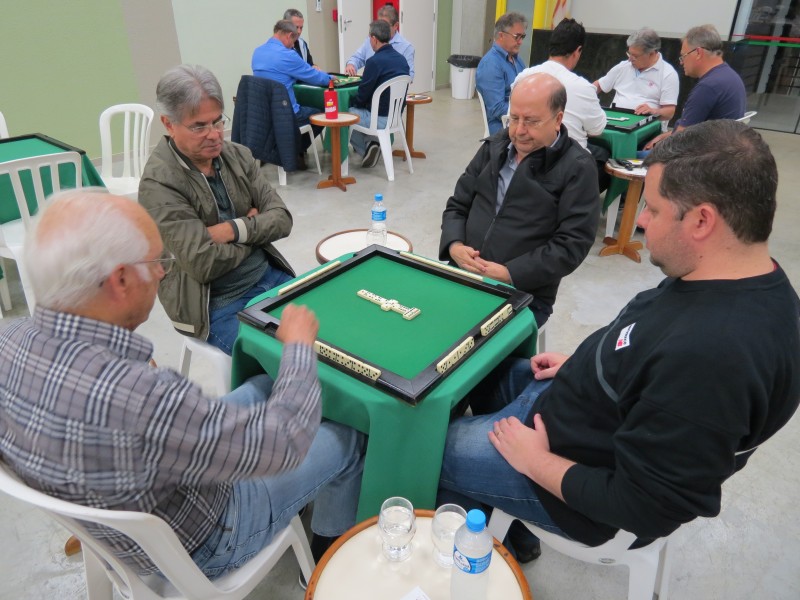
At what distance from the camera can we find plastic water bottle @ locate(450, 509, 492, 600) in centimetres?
96

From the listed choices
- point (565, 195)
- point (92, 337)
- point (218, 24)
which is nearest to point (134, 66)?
point (218, 24)

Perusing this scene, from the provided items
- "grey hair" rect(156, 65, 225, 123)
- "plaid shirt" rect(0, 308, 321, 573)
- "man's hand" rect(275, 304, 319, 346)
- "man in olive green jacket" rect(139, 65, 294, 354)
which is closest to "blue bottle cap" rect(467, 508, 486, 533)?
"plaid shirt" rect(0, 308, 321, 573)

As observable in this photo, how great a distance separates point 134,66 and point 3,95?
120cm

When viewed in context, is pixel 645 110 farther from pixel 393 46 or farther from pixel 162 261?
pixel 162 261

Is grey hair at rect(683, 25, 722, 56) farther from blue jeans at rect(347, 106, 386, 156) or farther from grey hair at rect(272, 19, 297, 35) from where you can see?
grey hair at rect(272, 19, 297, 35)

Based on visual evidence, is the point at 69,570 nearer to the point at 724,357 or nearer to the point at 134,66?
the point at 724,357

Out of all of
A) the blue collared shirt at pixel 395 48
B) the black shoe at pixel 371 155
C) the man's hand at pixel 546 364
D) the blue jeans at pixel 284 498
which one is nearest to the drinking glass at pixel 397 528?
the blue jeans at pixel 284 498

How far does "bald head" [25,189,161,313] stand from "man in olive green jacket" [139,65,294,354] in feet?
2.82

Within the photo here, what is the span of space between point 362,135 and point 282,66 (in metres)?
1.06

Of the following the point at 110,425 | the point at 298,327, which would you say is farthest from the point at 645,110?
the point at 110,425

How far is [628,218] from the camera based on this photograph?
3590mm

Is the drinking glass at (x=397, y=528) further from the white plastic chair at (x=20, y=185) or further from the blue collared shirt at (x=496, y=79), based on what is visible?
the blue collared shirt at (x=496, y=79)

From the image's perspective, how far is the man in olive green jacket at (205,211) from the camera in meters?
1.83

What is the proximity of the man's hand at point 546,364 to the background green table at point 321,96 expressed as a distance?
3856mm
